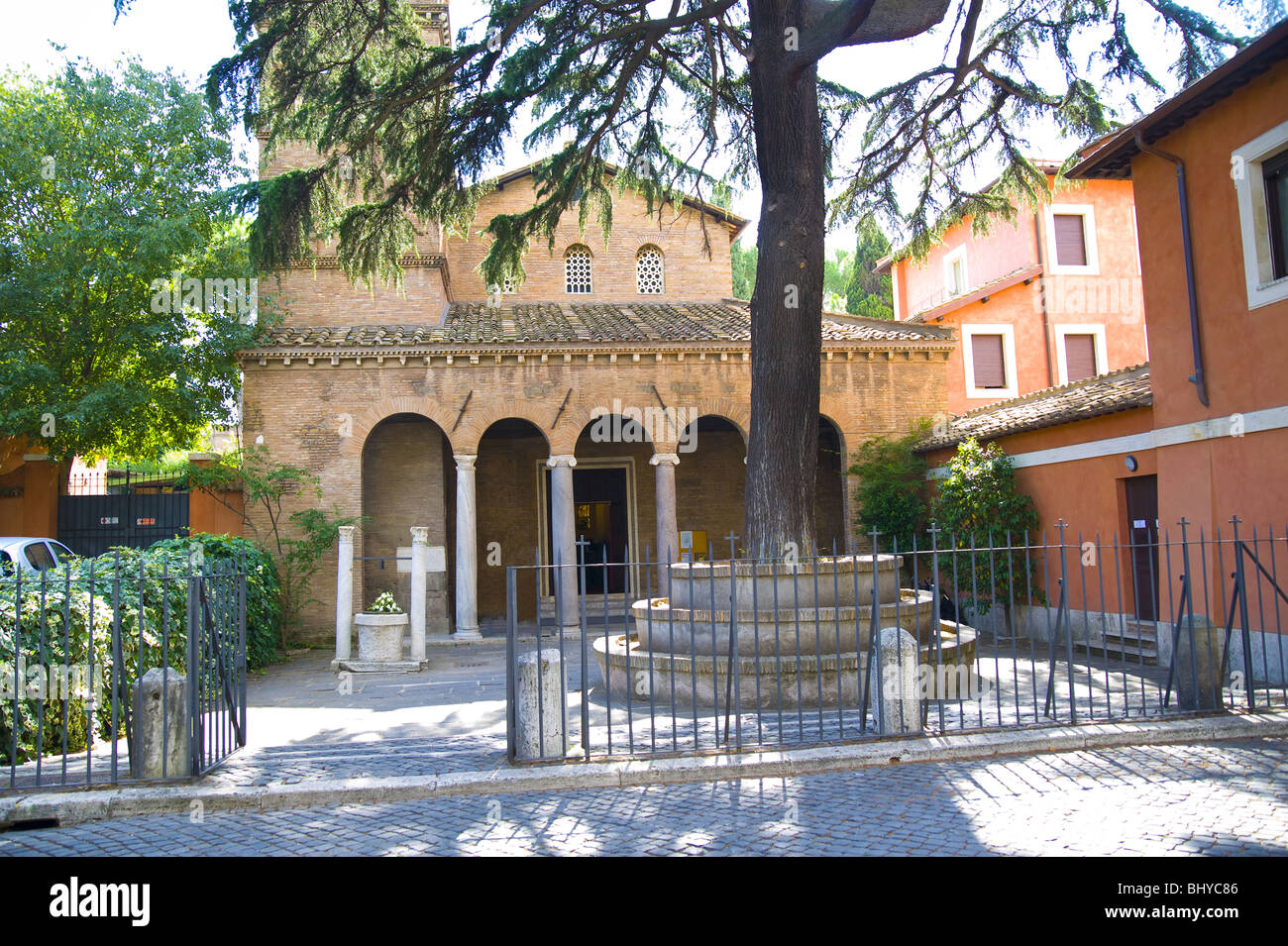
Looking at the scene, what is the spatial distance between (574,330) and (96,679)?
1019cm

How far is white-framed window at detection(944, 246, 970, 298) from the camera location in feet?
79.0

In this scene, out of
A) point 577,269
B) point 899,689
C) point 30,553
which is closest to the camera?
point 899,689

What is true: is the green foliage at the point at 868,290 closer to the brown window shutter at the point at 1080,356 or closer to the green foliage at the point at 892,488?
the brown window shutter at the point at 1080,356

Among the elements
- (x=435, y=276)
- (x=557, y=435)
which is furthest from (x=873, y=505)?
(x=435, y=276)

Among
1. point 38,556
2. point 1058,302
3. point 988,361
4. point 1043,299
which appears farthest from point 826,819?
point 1058,302

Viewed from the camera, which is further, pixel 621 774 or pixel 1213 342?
pixel 1213 342

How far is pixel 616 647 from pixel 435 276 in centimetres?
1072

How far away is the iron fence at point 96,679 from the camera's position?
551 cm

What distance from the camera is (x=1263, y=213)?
845 centimetres

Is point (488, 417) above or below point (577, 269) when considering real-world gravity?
below

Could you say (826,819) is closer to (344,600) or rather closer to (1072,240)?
(344,600)

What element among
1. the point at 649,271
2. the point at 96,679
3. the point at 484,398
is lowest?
the point at 96,679

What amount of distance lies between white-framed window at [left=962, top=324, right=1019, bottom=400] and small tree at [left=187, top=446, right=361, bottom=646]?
1409cm

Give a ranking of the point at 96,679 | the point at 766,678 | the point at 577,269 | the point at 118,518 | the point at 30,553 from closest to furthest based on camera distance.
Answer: the point at 96,679, the point at 766,678, the point at 30,553, the point at 118,518, the point at 577,269
